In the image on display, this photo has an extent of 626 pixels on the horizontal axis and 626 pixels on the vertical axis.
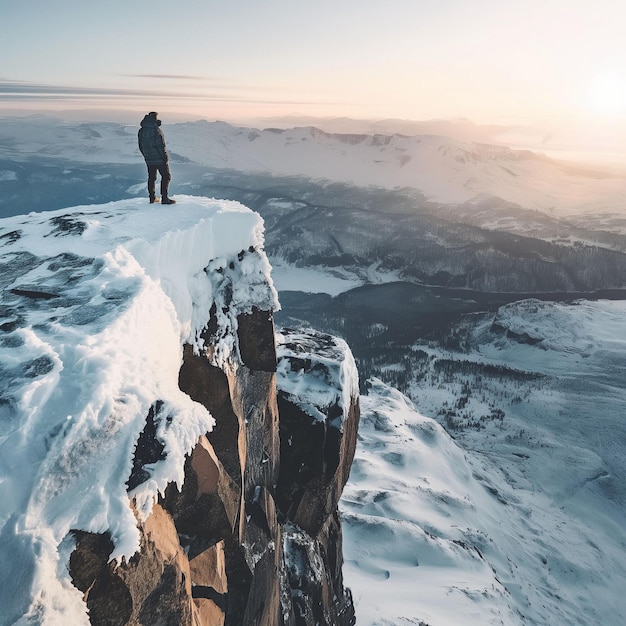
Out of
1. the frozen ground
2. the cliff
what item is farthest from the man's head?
the frozen ground

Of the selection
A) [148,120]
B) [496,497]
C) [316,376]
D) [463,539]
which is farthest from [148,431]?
[496,497]

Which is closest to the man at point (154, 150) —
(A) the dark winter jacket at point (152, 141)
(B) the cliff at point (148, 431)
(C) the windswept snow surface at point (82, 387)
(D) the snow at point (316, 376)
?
(A) the dark winter jacket at point (152, 141)

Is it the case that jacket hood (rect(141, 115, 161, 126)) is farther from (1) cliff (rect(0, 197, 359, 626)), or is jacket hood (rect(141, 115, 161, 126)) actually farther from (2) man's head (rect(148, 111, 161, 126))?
(1) cliff (rect(0, 197, 359, 626))

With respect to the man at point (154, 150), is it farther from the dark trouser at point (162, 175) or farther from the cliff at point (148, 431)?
the cliff at point (148, 431)

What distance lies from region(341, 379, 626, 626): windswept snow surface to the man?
83.3 feet

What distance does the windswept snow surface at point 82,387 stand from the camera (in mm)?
4348

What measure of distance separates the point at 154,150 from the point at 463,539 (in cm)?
5020

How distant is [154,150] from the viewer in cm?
1512

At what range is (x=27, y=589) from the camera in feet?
13.1

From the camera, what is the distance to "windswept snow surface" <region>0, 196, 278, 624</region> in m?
4.35

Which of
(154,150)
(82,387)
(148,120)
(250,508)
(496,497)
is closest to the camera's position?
(82,387)

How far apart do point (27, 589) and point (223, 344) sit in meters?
7.28

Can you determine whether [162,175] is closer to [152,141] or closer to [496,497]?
[152,141]

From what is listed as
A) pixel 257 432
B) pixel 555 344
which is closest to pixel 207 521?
pixel 257 432
